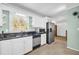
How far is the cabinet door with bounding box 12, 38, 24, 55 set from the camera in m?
2.79

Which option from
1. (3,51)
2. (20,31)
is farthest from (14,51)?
(20,31)

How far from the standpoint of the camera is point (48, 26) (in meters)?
5.82

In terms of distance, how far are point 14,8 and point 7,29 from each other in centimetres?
77

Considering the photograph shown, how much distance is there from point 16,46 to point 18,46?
113mm

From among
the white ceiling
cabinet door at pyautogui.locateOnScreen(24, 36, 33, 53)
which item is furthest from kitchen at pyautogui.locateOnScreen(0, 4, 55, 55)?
the white ceiling

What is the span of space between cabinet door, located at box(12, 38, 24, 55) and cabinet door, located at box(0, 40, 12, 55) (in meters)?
0.17

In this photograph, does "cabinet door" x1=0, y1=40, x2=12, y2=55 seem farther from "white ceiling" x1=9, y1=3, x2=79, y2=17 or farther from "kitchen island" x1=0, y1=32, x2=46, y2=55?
"white ceiling" x1=9, y1=3, x2=79, y2=17

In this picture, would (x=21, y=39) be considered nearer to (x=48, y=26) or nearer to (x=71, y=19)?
(x=71, y=19)

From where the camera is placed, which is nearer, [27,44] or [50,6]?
[50,6]

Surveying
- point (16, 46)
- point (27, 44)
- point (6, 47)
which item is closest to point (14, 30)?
point (27, 44)

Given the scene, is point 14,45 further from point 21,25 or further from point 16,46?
point 21,25

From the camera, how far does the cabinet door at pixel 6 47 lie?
2.40 meters

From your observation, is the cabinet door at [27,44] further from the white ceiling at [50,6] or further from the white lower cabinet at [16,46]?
the white ceiling at [50,6]

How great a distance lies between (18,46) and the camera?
9.77 ft
